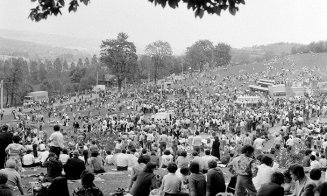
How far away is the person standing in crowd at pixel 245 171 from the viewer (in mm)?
8844

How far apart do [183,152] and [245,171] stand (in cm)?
386

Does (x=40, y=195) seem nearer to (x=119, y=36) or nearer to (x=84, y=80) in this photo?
(x=119, y=36)

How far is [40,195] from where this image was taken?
7828mm

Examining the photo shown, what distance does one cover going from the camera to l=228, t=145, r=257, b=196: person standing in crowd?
8.84 m

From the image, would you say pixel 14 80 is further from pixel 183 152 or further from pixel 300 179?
pixel 300 179

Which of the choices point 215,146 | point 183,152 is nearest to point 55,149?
point 183,152

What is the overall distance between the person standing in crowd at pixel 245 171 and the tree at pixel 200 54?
332ft

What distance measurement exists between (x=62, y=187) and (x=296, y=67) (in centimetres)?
8541

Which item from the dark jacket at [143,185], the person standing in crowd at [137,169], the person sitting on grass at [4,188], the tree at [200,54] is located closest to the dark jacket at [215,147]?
the person standing in crowd at [137,169]

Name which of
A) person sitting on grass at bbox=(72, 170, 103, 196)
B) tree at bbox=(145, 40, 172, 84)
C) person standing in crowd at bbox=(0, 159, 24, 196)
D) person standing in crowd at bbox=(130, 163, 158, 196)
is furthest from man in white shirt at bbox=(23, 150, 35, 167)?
tree at bbox=(145, 40, 172, 84)

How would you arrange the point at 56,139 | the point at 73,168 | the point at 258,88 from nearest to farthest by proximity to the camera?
the point at 73,168 → the point at 56,139 → the point at 258,88

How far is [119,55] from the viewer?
72625mm

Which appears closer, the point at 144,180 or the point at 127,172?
the point at 144,180

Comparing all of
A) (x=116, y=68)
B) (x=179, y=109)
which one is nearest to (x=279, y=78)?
(x=116, y=68)
